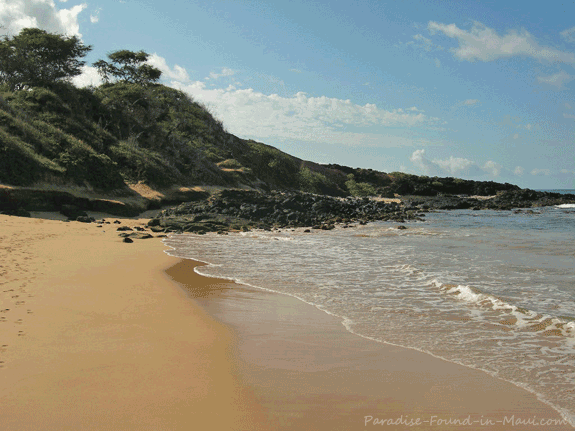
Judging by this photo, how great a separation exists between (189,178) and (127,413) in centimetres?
3115

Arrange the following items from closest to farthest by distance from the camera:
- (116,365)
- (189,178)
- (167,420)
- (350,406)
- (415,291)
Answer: (167,420) < (350,406) < (116,365) < (415,291) < (189,178)

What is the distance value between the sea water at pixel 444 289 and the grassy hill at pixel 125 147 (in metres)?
Result: 9.80

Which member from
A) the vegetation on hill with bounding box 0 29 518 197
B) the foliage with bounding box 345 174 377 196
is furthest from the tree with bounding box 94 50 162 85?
the foliage with bounding box 345 174 377 196

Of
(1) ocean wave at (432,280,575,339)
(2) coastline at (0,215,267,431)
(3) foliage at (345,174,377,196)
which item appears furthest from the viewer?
(3) foliage at (345,174,377,196)

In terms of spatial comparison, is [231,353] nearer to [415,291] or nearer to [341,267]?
[415,291]

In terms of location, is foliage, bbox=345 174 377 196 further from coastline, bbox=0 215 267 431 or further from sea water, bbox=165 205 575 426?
coastline, bbox=0 215 267 431

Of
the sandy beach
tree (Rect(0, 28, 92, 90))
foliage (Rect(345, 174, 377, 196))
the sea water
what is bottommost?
the sandy beach

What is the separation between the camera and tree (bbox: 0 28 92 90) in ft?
103

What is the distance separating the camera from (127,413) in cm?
312

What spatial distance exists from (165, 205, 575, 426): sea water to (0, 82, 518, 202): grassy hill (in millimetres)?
9800

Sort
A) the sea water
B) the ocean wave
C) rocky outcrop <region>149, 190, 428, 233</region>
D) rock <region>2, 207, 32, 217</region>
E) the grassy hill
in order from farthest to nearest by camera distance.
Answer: the grassy hill
rocky outcrop <region>149, 190, 428, 233</region>
rock <region>2, 207, 32, 217</region>
the ocean wave
the sea water

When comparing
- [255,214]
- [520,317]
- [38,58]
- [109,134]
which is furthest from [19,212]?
[38,58]

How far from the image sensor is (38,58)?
33281 mm

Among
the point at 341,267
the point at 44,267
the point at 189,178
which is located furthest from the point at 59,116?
the point at 341,267
